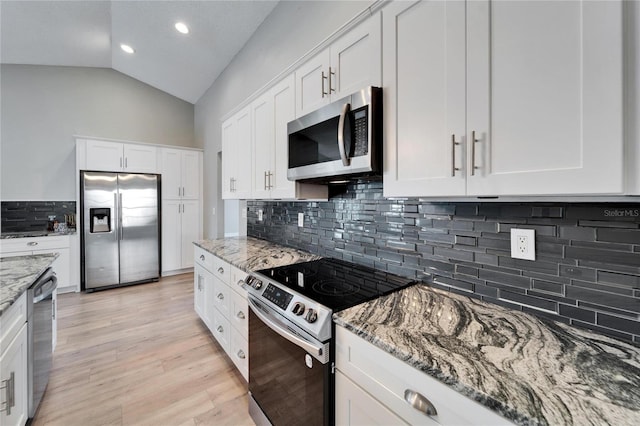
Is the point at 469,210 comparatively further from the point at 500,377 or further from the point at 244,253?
the point at 244,253

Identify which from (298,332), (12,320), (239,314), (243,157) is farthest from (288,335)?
(243,157)

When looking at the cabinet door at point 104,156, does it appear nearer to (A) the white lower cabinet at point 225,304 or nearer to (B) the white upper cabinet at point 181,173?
(B) the white upper cabinet at point 181,173

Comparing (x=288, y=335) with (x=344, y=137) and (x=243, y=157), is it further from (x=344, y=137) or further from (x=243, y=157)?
(x=243, y=157)

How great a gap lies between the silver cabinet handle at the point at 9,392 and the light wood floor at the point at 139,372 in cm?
47

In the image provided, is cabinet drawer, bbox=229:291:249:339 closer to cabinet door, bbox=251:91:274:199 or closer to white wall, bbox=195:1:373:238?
cabinet door, bbox=251:91:274:199

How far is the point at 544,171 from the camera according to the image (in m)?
0.81

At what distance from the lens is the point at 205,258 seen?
8.67ft

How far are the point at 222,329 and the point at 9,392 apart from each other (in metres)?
1.17

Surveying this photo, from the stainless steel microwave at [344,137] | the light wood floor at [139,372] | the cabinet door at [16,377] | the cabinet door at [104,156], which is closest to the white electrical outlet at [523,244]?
the stainless steel microwave at [344,137]

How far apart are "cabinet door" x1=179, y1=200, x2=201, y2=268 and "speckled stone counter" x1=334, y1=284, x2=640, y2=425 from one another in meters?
4.41

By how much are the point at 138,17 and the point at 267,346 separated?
3.99 m

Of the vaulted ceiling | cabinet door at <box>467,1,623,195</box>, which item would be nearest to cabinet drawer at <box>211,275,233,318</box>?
cabinet door at <box>467,1,623,195</box>

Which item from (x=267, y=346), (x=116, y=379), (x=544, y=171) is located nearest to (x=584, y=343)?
(x=544, y=171)

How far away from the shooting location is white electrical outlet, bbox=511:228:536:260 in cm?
108
